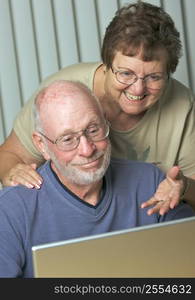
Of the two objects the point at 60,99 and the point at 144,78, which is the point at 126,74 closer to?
the point at 144,78

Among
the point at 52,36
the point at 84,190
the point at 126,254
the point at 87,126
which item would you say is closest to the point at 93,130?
the point at 87,126

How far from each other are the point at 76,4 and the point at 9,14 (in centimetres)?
30

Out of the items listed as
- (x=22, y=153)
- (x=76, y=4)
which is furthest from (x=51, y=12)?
(x=22, y=153)

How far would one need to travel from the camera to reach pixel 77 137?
4.65 feet

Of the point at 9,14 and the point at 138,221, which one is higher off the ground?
the point at 9,14

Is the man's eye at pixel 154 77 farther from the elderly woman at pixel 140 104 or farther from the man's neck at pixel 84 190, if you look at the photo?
the man's neck at pixel 84 190

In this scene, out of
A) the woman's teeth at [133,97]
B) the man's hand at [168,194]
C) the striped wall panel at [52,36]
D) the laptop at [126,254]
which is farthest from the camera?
the striped wall panel at [52,36]

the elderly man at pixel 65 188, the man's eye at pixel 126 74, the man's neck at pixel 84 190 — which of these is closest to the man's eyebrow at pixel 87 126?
the elderly man at pixel 65 188

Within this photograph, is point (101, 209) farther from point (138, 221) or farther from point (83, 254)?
point (83, 254)

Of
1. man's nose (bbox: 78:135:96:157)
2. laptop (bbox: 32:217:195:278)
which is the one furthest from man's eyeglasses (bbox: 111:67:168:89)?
laptop (bbox: 32:217:195:278)

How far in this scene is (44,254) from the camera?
2.84ft

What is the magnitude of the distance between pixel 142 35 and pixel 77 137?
1.44 ft

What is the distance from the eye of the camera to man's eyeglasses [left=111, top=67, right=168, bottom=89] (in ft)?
5.61

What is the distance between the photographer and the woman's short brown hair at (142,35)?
1680mm
